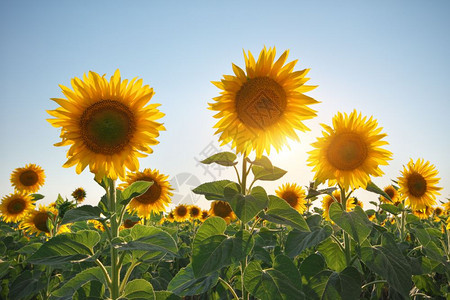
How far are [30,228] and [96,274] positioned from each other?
220 inches

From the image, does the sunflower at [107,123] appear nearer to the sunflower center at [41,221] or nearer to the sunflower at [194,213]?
the sunflower center at [41,221]

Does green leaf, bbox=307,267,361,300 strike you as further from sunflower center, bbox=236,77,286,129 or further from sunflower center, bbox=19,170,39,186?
sunflower center, bbox=19,170,39,186

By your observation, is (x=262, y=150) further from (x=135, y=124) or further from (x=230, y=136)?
(x=135, y=124)

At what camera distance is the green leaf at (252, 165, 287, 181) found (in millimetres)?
2631

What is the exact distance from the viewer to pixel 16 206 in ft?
29.7

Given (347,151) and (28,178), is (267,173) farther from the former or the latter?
(28,178)

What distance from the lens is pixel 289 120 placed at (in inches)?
121

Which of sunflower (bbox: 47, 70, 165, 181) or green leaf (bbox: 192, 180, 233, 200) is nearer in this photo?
green leaf (bbox: 192, 180, 233, 200)

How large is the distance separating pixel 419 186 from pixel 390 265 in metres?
3.09

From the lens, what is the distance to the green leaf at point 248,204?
211 centimetres

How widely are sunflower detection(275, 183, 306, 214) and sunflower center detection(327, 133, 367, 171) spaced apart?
413 cm

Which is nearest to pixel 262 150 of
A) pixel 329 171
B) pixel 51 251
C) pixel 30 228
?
pixel 329 171

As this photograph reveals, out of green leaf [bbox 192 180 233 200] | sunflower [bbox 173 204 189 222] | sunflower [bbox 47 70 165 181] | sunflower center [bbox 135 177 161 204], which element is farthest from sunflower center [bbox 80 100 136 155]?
sunflower [bbox 173 204 189 222]

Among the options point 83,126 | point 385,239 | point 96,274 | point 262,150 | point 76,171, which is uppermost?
point 83,126
